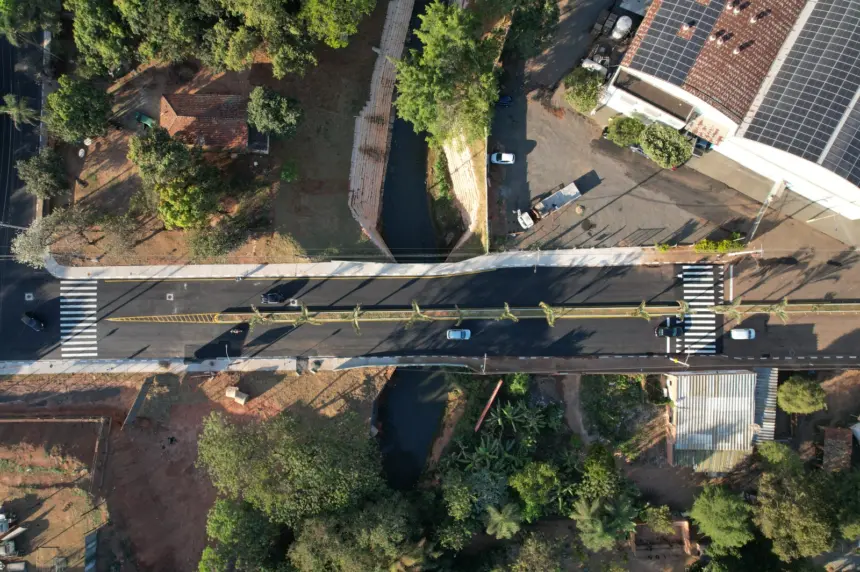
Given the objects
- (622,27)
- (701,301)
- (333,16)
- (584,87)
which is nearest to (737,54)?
(622,27)

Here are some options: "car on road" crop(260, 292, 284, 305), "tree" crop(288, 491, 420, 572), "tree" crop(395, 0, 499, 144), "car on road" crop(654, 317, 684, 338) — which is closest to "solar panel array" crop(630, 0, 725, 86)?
"tree" crop(395, 0, 499, 144)

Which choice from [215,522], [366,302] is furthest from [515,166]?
[215,522]

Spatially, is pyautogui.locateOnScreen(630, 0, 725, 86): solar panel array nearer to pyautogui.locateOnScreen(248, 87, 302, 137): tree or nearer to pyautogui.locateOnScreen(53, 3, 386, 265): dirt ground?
pyautogui.locateOnScreen(53, 3, 386, 265): dirt ground

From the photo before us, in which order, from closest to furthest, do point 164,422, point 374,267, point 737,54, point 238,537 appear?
point 737,54
point 238,537
point 164,422
point 374,267

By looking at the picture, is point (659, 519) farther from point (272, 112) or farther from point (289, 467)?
point (272, 112)

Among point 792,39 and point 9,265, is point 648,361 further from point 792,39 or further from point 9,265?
point 9,265
